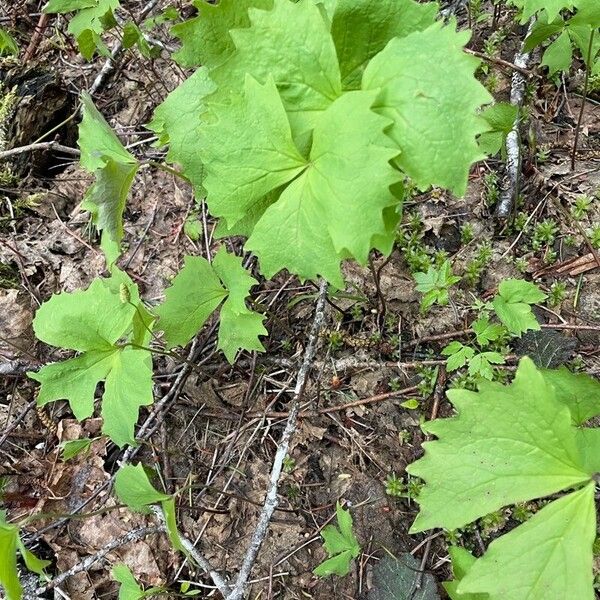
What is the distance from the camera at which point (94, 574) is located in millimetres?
2732

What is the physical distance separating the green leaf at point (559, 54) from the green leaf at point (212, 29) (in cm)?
149

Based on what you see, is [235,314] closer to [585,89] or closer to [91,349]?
[91,349]

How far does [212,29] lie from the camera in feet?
7.14

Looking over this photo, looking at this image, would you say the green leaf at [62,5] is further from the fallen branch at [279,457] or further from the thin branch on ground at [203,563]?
the thin branch on ground at [203,563]

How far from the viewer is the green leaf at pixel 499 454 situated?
1.69 m

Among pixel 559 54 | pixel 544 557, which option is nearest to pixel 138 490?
pixel 544 557

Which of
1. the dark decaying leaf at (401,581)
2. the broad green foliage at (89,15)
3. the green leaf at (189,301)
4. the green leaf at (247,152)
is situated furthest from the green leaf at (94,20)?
the dark decaying leaf at (401,581)

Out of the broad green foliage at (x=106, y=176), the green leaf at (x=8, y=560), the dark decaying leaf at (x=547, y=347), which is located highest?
the broad green foliage at (x=106, y=176)

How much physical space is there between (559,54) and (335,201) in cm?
179

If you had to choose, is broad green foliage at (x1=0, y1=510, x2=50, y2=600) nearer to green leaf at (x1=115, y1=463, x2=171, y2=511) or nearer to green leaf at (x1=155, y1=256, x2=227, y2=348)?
green leaf at (x1=115, y1=463, x2=171, y2=511)

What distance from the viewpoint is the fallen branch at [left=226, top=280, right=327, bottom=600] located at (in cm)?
234

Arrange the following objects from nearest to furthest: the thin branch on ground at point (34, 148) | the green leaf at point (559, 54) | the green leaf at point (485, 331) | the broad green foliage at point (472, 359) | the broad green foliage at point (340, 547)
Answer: the broad green foliage at point (340, 547) → the broad green foliage at point (472, 359) → the green leaf at point (485, 331) → the green leaf at point (559, 54) → the thin branch on ground at point (34, 148)

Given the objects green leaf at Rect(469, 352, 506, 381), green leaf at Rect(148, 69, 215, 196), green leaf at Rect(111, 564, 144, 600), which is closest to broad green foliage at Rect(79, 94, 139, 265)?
green leaf at Rect(148, 69, 215, 196)

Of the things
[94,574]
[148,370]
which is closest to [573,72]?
[148,370]
